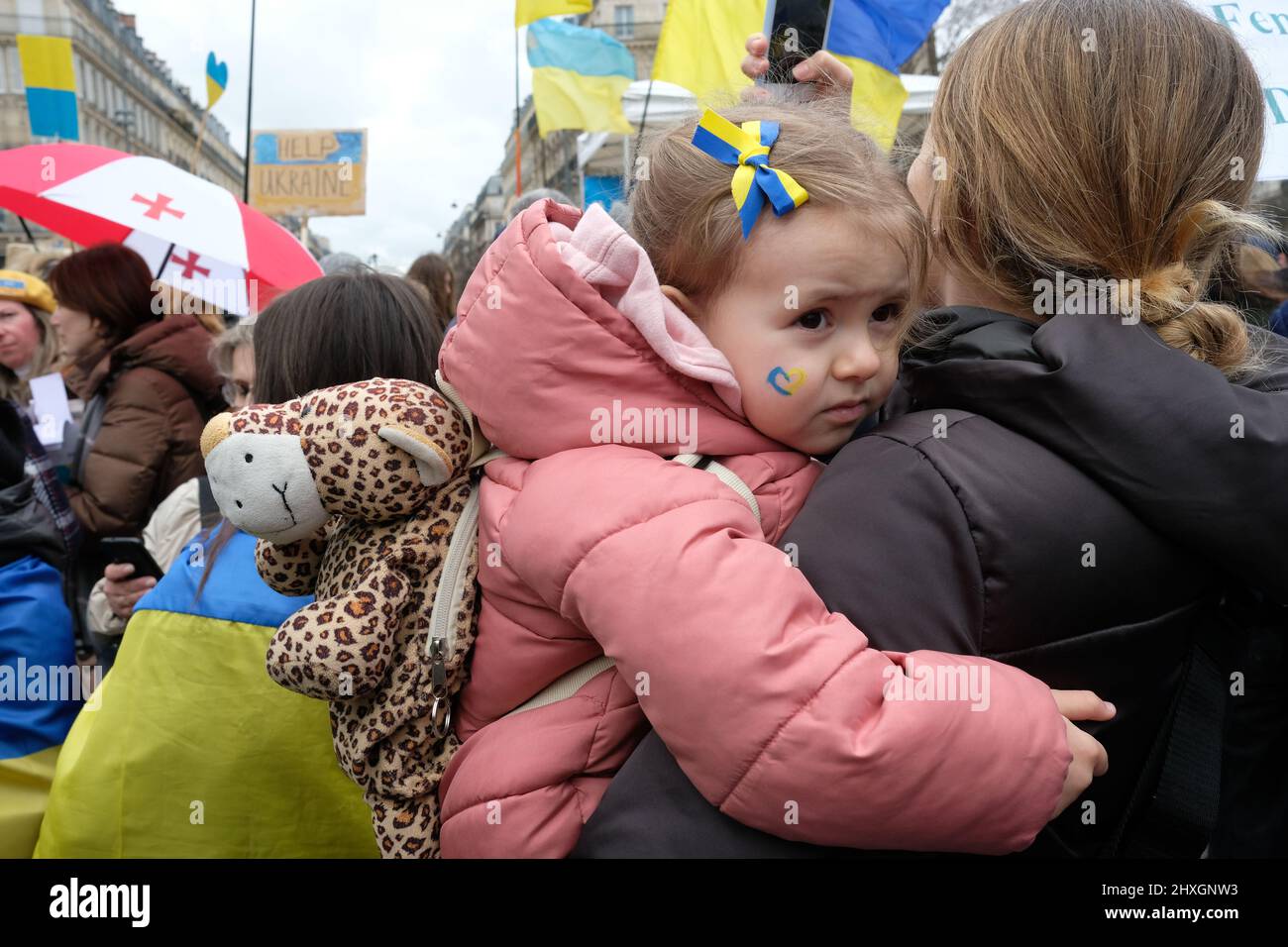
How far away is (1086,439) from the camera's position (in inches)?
A: 42.9

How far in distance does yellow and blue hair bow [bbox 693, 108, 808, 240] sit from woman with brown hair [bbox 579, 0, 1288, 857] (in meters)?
0.24

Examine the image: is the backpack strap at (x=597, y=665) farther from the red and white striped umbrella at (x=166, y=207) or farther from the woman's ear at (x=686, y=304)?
the red and white striped umbrella at (x=166, y=207)

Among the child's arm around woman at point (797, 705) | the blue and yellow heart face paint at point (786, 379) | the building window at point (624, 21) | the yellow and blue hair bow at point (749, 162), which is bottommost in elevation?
the child's arm around woman at point (797, 705)

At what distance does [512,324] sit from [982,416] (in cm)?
64

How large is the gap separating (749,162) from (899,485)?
52cm

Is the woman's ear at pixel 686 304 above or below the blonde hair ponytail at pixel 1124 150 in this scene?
below

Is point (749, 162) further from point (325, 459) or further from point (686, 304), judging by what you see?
point (325, 459)

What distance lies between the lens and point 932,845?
3.43 feet

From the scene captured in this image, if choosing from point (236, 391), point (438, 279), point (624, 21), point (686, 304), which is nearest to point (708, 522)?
point (686, 304)

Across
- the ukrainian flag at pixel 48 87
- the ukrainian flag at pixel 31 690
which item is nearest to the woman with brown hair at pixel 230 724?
the ukrainian flag at pixel 31 690

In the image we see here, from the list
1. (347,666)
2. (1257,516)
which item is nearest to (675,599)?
(347,666)

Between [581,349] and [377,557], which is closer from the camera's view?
[581,349]

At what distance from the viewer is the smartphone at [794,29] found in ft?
7.61
